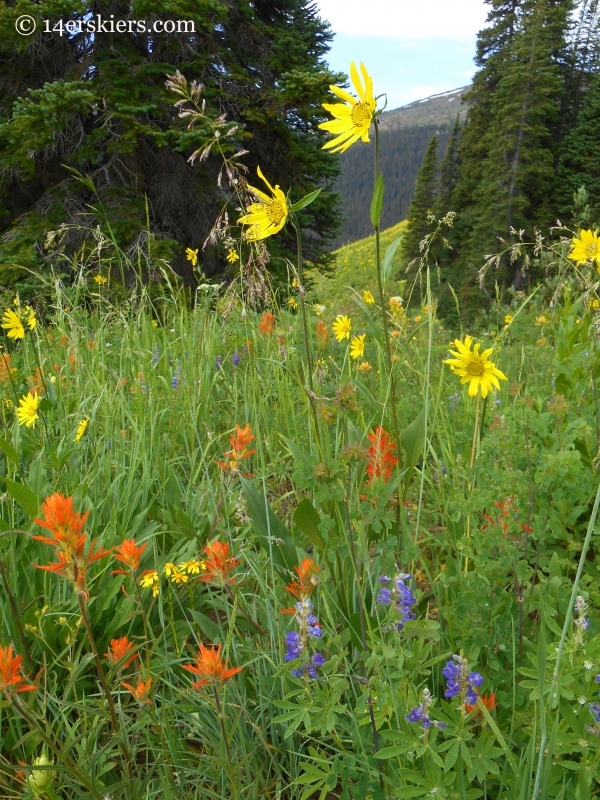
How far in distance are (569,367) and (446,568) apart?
956 millimetres

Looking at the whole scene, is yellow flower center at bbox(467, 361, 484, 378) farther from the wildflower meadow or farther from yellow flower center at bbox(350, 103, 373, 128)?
yellow flower center at bbox(350, 103, 373, 128)

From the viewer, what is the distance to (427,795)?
2.43ft

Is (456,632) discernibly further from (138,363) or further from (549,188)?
(549,188)

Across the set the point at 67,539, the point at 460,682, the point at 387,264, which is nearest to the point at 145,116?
the point at 387,264

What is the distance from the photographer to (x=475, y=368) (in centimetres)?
135

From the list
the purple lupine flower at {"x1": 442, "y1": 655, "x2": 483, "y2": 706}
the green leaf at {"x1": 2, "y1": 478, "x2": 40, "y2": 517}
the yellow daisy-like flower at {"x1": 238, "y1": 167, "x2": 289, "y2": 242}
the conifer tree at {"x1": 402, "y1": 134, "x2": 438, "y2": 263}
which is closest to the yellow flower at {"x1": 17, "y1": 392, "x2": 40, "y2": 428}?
the green leaf at {"x1": 2, "y1": 478, "x2": 40, "y2": 517}

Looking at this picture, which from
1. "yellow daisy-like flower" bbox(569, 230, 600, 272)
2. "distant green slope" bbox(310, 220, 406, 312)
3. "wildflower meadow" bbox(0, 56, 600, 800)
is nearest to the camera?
"wildflower meadow" bbox(0, 56, 600, 800)

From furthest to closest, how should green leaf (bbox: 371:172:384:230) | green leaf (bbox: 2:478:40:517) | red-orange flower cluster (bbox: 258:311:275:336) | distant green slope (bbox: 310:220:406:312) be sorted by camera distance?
distant green slope (bbox: 310:220:406:312)
red-orange flower cluster (bbox: 258:311:275:336)
green leaf (bbox: 2:478:40:517)
green leaf (bbox: 371:172:384:230)

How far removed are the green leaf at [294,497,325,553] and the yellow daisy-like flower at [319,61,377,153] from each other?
2.48 feet

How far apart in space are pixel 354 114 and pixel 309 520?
903 mm

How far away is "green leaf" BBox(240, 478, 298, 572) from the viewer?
1.34 m

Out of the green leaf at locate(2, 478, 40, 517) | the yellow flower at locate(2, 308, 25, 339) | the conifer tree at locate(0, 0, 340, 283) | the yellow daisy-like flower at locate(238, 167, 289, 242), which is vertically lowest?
the green leaf at locate(2, 478, 40, 517)

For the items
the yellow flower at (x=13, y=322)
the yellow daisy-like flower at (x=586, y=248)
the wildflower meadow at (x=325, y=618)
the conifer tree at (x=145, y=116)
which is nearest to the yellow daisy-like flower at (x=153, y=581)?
the wildflower meadow at (x=325, y=618)

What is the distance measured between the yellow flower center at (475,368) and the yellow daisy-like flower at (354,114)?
56 centimetres
